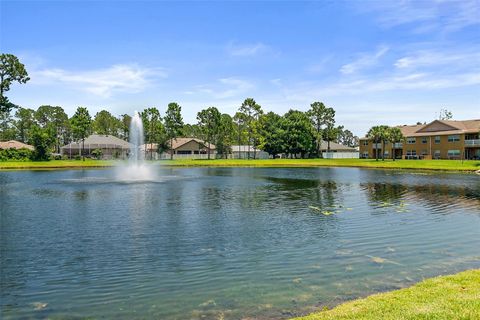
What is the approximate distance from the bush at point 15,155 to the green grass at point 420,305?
109539 mm

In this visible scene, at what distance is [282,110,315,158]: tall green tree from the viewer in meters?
135

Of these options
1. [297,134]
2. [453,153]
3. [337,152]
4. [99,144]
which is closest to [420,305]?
[453,153]

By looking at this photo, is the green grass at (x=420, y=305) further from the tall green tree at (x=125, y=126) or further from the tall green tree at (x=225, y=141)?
the tall green tree at (x=125, y=126)

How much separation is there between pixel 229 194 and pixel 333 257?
79.1 feet

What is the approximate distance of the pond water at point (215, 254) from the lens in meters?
12.1

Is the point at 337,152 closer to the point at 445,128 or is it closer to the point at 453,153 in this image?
the point at 445,128

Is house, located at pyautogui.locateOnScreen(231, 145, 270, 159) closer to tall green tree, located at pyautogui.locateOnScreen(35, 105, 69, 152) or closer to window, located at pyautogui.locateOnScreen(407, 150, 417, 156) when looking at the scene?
window, located at pyautogui.locateOnScreen(407, 150, 417, 156)

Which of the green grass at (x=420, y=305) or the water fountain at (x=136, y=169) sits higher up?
the water fountain at (x=136, y=169)

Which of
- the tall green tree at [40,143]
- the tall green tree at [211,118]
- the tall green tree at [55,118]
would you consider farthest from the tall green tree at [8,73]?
the tall green tree at [55,118]

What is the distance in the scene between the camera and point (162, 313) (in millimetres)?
11297

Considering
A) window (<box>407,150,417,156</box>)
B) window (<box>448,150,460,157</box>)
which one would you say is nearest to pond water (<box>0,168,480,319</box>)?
window (<box>448,150,460,157</box>)

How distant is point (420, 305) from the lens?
10.2m

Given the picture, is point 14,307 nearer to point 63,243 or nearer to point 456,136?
point 63,243

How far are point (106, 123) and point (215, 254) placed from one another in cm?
18429
